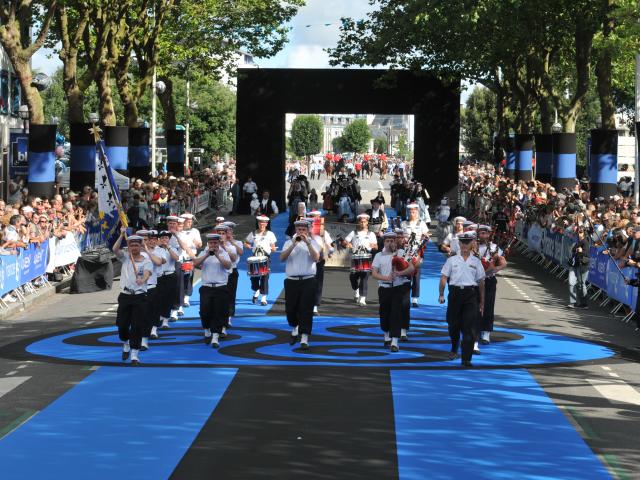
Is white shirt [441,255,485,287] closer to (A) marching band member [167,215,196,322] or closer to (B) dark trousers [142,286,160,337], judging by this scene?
(B) dark trousers [142,286,160,337]

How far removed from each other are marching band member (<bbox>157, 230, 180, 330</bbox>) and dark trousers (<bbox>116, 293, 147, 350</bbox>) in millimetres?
1855

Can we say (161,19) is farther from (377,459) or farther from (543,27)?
(377,459)

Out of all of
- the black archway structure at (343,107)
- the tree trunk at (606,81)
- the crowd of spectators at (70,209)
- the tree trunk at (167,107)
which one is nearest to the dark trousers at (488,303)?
the crowd of spectators at (70,209)

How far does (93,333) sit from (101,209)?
3.69 meters

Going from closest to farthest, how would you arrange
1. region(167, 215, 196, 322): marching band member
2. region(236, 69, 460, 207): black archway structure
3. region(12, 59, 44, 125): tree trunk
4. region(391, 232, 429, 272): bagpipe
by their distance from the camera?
region(391, 232, 429, 272): bagpipe
region(167, 215, 196, 322): marching band member
region(12, 59, 44, 125): tree trunk
region(236, 69, 460, 207): black archway structure

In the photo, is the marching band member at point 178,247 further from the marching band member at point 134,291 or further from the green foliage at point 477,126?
the green foliage at point 477,126

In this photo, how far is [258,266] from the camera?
79.7 feet

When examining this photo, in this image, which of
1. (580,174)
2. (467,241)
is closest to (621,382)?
(467,241)

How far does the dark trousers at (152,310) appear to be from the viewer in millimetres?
18812

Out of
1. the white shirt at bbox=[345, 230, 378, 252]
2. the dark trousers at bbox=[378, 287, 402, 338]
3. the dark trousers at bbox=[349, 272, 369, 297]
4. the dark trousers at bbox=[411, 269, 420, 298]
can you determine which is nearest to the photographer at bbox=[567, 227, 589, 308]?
the dark trousers at bbox=[411, 269, 420, 298]

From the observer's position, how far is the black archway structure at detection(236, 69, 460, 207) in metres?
58.2

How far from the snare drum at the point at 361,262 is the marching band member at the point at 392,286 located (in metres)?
4.41

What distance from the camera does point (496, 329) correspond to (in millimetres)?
22844

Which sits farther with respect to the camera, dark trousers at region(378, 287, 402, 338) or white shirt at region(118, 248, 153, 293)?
dark trousers at region(378, 287, 402, 338)
